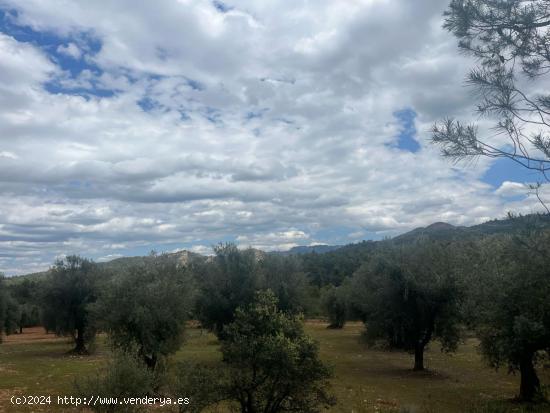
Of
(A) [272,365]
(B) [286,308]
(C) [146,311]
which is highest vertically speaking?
(C) [146,311]

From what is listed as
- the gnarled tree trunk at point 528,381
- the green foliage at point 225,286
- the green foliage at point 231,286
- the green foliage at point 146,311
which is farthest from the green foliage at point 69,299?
the gnarled tree trunk at point 528,381

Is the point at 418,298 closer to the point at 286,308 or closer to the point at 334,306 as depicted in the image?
the point at 286,308

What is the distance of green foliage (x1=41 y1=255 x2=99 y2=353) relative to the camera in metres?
47.5

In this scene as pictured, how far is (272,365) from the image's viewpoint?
48.6 feet

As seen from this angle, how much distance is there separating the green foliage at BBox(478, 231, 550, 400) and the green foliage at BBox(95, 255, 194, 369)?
669 inches

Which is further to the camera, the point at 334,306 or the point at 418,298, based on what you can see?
the point at 334,306

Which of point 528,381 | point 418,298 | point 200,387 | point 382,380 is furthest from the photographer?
point 418,298

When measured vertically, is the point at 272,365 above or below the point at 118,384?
above

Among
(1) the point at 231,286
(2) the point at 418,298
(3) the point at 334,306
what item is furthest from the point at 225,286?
(3) the point at 334,306

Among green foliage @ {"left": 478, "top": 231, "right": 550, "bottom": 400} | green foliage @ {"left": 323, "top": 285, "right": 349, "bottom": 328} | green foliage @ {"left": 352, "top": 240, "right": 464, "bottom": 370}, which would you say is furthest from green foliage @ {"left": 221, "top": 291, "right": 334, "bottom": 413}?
green foliage @ {"left": 323, "top": 285, "right": 349, "bottom": 328}

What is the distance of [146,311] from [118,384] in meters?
11.6

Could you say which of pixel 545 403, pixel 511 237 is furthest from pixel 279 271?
pixel 511 237

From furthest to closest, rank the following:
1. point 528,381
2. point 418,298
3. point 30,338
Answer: point 30,338
point 418,298
point 528,381

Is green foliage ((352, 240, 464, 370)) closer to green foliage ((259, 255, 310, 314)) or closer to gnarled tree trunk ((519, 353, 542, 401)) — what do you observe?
green foliage ((259, 255, 310, 314))
